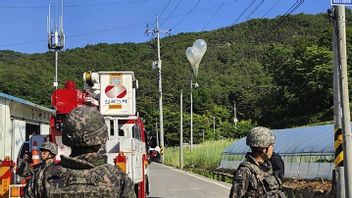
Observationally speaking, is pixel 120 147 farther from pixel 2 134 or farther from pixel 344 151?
pixel 2 134

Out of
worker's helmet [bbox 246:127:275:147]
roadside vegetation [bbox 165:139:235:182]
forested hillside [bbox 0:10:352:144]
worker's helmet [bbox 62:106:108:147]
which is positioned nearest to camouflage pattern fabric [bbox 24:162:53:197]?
worker's helmet [bbox 62:106:108:147]

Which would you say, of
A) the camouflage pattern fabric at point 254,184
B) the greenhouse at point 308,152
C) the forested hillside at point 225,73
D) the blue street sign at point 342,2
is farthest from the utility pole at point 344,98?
the forested hillside at point 225,73

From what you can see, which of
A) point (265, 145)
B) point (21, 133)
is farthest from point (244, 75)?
point (265, 145)

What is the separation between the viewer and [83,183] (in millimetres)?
3082

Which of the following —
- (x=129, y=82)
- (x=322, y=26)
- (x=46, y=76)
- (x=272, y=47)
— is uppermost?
(x=322, y=26)

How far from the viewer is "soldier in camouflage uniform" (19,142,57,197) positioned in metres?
3.31

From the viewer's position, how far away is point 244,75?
8269 cm

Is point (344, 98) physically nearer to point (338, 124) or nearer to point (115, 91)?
point (338, 124)

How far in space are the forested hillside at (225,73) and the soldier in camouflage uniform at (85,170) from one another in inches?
Result: 1515

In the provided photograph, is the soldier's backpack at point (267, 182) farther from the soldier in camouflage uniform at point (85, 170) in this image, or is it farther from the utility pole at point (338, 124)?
the utility pole at point (338, 124)

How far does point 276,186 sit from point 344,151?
6.09 meters

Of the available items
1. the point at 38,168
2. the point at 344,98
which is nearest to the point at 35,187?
the point at 38,168

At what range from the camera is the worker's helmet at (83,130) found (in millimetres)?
3174

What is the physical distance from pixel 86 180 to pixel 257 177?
230cm
